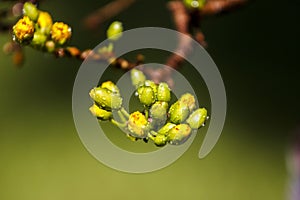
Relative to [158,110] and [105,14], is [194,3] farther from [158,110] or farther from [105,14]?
[105,14]

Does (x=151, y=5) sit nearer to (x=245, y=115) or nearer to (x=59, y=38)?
(x=245, y=115)

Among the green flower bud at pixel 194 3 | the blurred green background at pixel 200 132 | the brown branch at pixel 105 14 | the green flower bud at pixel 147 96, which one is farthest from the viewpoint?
the blurred green background at pixel 200 132

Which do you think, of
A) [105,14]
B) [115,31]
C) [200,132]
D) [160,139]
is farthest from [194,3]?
[200,132]

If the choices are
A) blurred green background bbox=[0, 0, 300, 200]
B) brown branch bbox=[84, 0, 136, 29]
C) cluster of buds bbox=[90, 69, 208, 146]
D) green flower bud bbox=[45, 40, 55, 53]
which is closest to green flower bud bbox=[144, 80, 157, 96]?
cluster of buds bbox=[90, 69, 208, 146]

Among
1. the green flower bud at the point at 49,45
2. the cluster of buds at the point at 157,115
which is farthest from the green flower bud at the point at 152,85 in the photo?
the green flower bud at the point at 49,45

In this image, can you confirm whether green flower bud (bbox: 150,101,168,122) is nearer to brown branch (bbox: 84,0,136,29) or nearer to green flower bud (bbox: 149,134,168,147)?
green flower bud (bbox: 149,134,168,147)

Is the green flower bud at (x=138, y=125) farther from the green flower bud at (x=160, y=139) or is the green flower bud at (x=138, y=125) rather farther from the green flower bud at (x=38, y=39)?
the green flower bud at (x=38, y=39)

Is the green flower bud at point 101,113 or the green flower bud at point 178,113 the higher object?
the green flower bud at point 101,113

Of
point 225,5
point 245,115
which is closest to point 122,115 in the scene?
point 225,5
